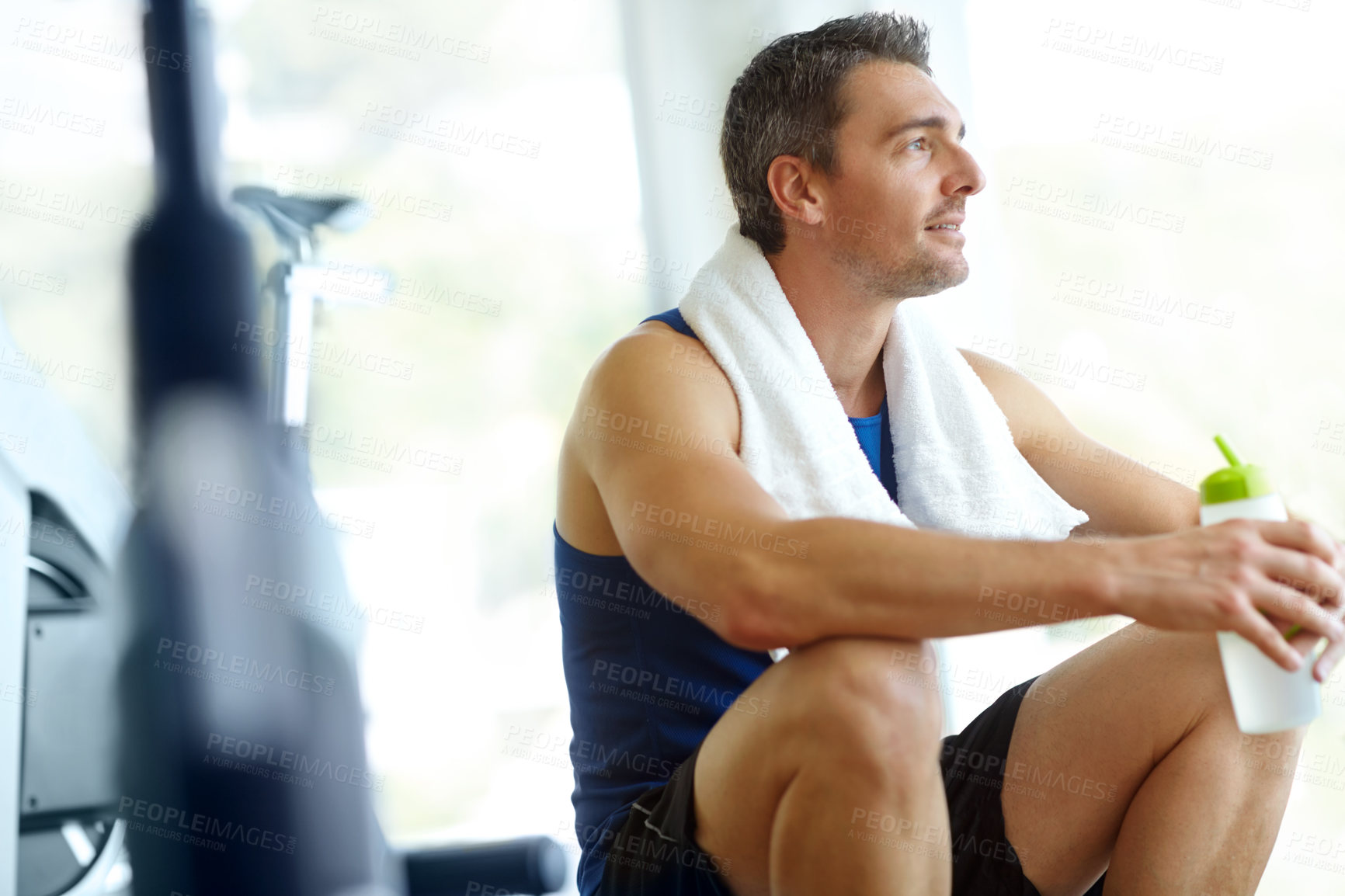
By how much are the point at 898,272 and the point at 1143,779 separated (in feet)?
1.84

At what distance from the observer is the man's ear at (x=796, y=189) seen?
1.24m

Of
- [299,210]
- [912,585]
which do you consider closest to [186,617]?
[299,210]

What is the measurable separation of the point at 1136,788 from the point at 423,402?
1155 millimetres

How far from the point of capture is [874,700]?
76 cm

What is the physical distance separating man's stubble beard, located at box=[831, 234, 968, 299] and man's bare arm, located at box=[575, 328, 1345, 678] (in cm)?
45

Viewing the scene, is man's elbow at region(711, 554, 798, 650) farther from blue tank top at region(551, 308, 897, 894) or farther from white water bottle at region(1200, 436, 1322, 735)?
white water bottle at region(1200, 436, 1322, 735)

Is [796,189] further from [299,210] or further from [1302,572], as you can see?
[1302,572]

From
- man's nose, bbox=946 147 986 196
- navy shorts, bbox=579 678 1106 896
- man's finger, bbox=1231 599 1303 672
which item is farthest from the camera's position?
man's nose, bbox=946 147 986 196

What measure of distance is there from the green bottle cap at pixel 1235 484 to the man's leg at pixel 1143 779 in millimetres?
181

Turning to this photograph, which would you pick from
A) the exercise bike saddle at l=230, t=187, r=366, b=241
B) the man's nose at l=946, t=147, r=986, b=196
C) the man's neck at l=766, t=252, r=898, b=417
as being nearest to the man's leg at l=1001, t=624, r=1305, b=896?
the man's neck at l=766, t=252, r=898, b=417

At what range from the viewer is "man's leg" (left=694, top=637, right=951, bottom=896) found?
2.47 ft

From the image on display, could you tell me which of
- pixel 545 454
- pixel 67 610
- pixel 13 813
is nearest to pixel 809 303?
pixel 545 454

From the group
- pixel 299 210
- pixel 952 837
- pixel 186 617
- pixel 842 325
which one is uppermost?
pixel 299 210

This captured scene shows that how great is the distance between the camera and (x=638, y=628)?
102cm
